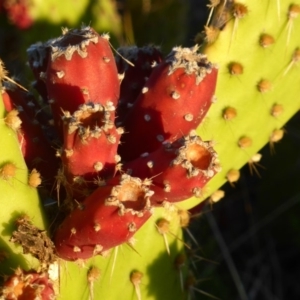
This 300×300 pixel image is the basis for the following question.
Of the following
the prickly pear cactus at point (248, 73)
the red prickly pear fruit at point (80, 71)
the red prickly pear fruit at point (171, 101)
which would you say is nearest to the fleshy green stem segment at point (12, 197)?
the red prickly pear fruit at point (80, 71)

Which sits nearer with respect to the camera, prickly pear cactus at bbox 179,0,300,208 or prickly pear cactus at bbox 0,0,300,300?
prickly pear cactus at bbox 0,0,300,300

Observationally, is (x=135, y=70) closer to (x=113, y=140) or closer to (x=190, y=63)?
(x=190, y=63)

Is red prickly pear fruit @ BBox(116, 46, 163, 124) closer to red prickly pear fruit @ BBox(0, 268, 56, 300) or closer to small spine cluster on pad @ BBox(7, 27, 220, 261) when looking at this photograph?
small spine cluster on pad @ BBox(7, 27, 220, 261)

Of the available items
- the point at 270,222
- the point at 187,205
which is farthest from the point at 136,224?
the point at 270,222

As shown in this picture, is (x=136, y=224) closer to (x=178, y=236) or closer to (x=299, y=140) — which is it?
(x=178, y=236)

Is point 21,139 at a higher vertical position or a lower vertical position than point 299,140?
higher

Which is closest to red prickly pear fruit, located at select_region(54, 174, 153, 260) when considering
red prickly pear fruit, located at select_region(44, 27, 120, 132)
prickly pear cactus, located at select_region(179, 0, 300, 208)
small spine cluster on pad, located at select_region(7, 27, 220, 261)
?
small spine cluster on pad, located at select_region(7, 27, 220, 261)
